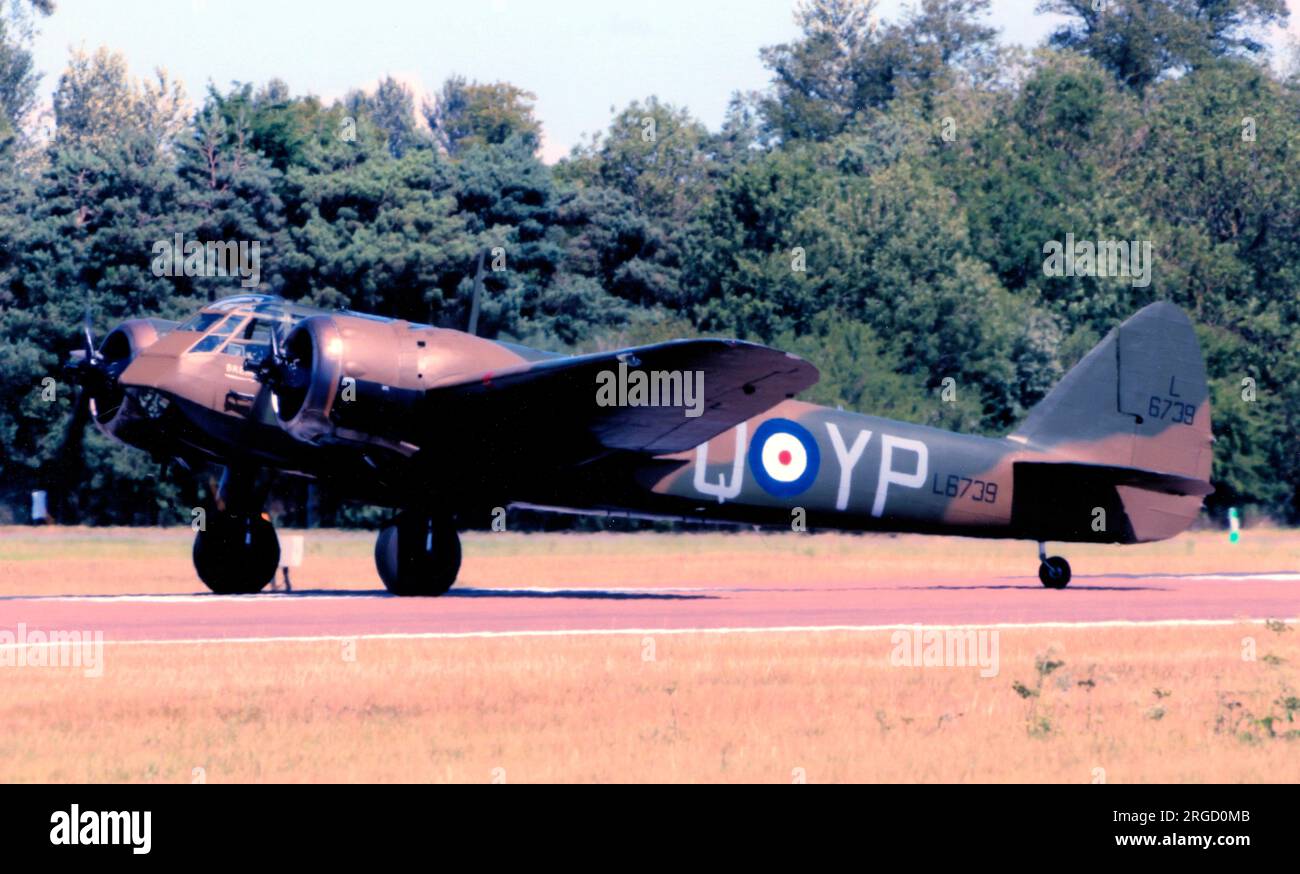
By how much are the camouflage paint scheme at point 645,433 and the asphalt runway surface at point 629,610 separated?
1405mm

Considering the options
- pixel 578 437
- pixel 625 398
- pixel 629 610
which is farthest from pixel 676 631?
pixel 578 437

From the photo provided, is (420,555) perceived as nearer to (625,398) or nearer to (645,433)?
(645,433)

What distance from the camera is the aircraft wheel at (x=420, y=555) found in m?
26.2

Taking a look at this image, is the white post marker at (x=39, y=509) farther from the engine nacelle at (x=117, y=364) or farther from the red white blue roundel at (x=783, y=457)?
the red white blue roundel at (x=783, y=457)

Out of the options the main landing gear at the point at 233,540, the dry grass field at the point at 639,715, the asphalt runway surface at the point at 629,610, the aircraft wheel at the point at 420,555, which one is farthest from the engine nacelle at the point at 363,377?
the dry grass field at the point at 639,715

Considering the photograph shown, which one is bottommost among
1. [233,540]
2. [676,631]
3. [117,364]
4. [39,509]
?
[676,631]

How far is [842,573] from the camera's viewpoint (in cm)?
A: 3619

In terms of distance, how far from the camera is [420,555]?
26.2m

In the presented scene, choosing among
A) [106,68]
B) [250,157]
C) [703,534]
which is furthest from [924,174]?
[106,68]

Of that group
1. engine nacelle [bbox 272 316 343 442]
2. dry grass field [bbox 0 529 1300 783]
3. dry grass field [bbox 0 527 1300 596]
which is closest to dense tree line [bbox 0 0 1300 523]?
dry grass field [bbox 0 527 1300 596]

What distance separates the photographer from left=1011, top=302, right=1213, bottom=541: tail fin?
3005 cm

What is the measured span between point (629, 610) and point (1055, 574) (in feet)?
29.3
